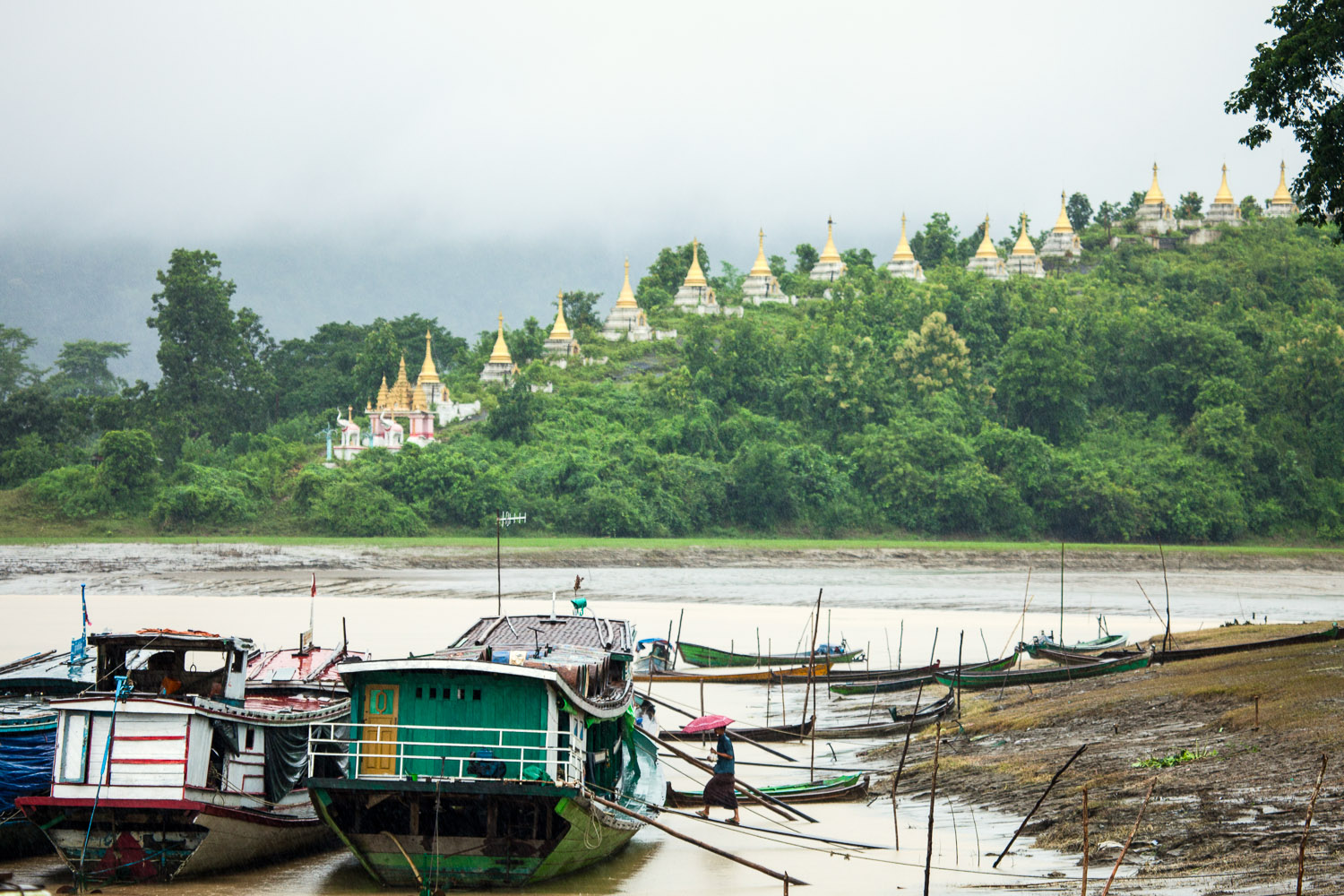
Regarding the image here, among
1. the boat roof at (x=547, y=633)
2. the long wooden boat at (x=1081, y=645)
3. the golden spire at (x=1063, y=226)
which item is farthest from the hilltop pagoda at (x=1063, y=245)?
the boat roof at (x=547, y=633)

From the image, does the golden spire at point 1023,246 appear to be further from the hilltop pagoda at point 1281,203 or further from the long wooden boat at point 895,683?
the long wooden boat at point 895,683

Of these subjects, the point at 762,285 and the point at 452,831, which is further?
the point at 762,285

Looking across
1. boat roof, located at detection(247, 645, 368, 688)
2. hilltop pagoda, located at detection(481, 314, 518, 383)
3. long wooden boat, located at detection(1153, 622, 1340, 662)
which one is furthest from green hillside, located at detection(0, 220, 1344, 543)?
boat roof, located at detection(247, 645, 368, 688)

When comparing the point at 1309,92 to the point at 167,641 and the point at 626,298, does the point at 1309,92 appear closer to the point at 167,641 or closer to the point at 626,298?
the point at 167,641

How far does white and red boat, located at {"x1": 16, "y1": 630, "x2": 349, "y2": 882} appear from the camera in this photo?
13984mm

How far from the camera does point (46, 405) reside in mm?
77875

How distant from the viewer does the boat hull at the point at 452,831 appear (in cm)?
1395

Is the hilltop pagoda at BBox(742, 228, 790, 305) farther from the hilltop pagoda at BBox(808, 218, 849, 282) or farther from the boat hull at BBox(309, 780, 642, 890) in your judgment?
the boat hull at BBox(309, 780, 642, 890)

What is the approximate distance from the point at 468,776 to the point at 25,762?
4771 millimetres

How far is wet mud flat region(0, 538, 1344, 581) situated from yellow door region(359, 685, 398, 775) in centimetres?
4445

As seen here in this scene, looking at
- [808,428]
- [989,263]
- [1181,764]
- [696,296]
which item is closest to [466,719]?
[1181,764]

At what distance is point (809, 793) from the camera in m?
17.8

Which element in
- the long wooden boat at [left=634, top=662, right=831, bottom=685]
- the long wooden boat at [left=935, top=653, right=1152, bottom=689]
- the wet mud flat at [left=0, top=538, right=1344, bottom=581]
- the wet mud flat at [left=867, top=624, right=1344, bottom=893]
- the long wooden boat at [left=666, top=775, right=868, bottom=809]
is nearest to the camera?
the wet mud flat at [left=867, top=624, right=1344, bottom=893]

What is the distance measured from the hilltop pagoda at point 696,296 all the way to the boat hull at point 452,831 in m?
89.5
